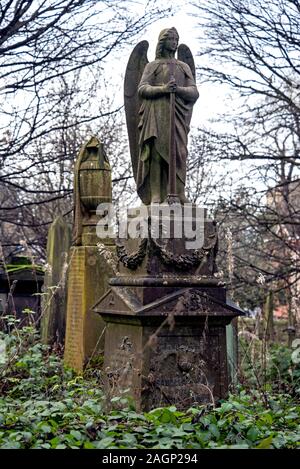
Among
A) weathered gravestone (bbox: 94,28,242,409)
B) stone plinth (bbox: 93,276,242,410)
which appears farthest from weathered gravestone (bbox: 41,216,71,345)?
stone plinth (bbox: 93,276,242,410)

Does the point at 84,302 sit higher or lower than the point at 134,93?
lower

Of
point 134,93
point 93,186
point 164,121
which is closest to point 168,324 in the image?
point 164,121

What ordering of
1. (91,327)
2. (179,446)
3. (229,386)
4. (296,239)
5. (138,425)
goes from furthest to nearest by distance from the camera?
(296,239), (91,327), (229,386), (138,425), (179,446)

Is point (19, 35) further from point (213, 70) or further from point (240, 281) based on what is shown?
point (240, 281)

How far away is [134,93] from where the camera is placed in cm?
705

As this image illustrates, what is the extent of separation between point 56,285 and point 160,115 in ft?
15.8

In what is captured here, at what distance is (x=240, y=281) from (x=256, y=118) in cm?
325

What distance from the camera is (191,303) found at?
564cm

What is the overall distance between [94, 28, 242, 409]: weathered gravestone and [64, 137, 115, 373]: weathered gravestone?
2015mm

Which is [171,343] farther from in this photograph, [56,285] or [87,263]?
[56,285]

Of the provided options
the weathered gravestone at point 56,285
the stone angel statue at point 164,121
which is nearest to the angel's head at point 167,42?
the stone angel statue at point 164,121

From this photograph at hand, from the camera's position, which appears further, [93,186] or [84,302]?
[93,186]

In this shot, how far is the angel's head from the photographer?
6.67 meters
